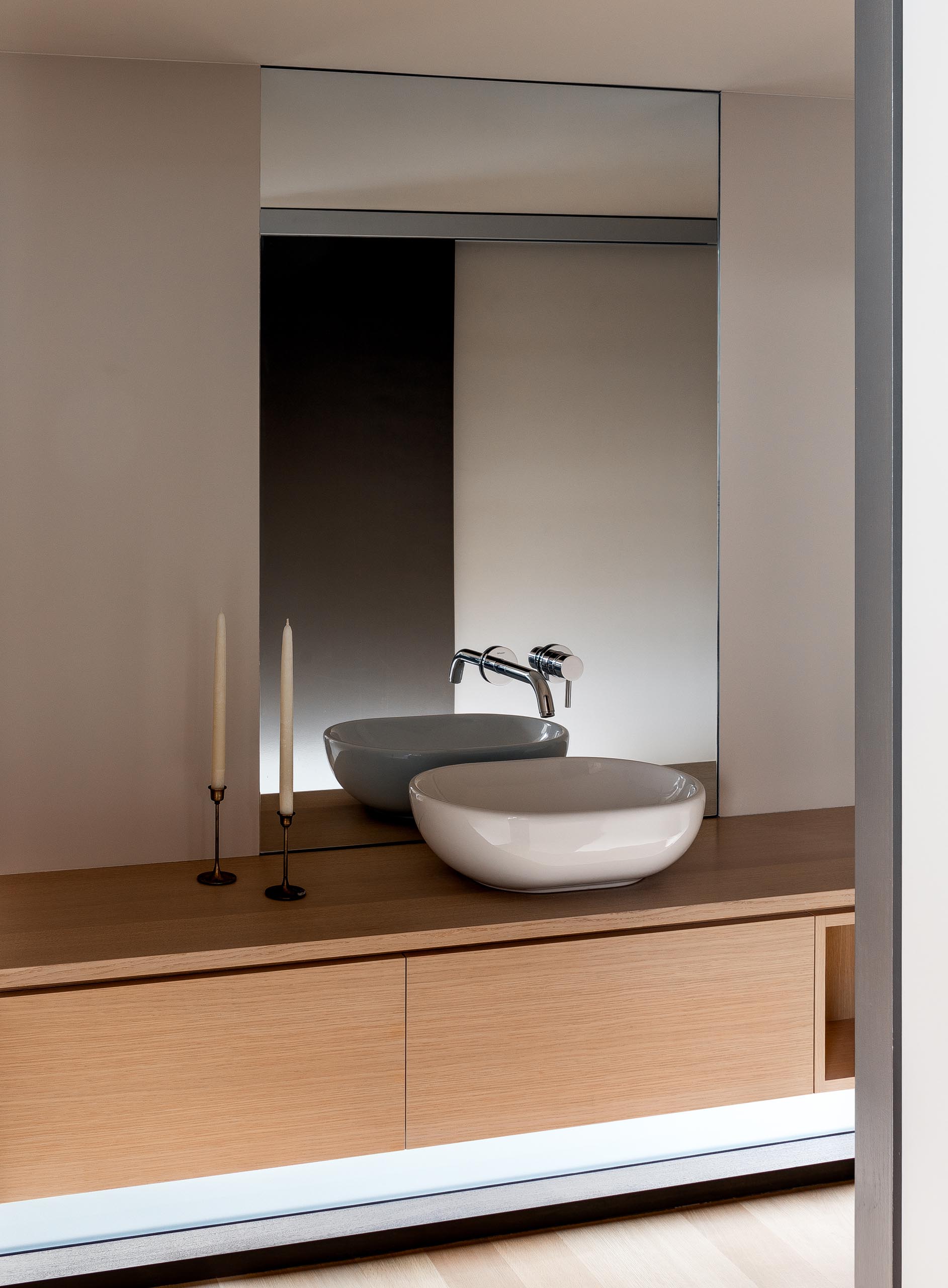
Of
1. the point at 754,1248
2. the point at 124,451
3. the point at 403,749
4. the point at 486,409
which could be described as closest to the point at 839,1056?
the point at 754,1248

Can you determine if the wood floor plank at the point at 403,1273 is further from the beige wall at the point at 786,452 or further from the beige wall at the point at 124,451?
the beige wall at the point at 786,452

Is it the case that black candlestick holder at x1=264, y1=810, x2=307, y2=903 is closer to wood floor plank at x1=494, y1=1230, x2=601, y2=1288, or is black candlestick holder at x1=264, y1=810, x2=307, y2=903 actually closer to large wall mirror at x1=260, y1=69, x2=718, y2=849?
large wall mirror at x1=260, y1=69, x2=718, y2=849

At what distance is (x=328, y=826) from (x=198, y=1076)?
62cm

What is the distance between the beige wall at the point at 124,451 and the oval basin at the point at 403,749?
0.19m

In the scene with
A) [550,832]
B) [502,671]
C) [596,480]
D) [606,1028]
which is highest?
[596,480]

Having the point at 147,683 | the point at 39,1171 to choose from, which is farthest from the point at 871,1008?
the point at 147,683

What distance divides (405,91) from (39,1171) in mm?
1992

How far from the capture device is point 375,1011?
5.56ft

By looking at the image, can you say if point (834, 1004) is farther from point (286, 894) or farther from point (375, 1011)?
point (286, 894)

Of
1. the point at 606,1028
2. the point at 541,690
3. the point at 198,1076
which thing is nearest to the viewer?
the point at 198,1076

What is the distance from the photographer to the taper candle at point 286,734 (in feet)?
6.17

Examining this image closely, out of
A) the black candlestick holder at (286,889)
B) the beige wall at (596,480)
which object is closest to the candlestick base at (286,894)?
the black candlestick holder at (286,889)

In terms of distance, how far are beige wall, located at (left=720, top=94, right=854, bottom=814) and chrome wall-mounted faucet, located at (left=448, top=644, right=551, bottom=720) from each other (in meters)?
0.41

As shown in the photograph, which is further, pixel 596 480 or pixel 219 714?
pixel 596 480
